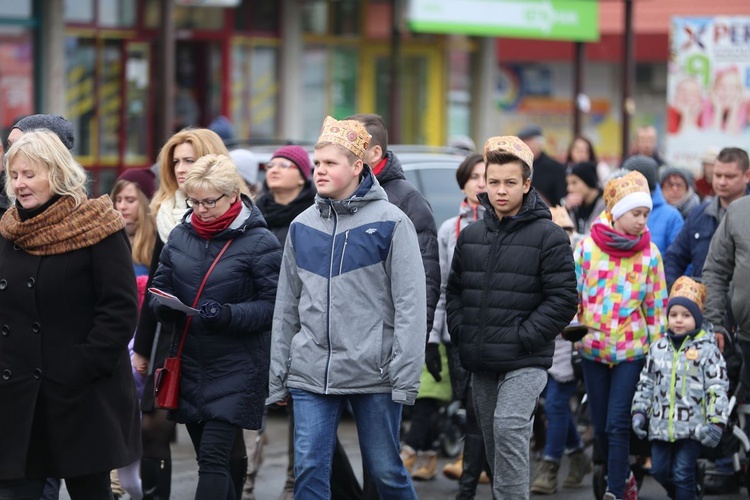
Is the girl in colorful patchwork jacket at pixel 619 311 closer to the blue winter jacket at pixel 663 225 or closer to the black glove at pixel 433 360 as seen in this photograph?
the black glove at pixel 433 360

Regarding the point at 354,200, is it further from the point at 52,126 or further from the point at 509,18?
the point at 509,18

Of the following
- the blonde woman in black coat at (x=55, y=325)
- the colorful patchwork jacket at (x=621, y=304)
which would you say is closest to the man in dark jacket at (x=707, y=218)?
the colorful patchwork jacket at (x=621, y=304)

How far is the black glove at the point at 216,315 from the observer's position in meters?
5.89

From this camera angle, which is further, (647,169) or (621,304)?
(647,169)

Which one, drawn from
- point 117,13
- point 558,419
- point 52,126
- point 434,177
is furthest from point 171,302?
point 117,13

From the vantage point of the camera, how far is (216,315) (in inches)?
232

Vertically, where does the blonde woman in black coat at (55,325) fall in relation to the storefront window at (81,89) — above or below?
below

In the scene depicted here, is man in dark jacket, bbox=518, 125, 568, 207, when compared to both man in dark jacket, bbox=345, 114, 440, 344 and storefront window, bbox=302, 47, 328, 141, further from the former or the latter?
storefront window, bbox=302, 47, 328, 141

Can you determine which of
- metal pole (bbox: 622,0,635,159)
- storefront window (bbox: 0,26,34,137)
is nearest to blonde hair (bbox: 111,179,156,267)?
storefront window (bbox: 0,26,34,137)

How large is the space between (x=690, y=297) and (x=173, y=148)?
2962 mm

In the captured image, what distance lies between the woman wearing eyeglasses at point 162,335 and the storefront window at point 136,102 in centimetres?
1151

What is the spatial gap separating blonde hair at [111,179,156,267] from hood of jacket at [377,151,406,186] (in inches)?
61.2

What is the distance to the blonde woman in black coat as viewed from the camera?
516 cm

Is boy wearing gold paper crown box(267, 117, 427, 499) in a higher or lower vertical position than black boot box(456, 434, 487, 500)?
higher
